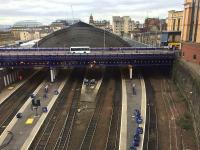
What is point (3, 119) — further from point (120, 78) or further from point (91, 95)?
point (120, 78)

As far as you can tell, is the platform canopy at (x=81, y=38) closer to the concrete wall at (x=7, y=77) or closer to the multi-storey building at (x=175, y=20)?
the multi-storey building at (x=175, y=20)

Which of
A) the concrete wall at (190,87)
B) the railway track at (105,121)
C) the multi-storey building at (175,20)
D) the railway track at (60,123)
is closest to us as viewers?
the railway track at (105,121)

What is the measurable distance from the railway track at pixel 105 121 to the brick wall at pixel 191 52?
59.2 feet

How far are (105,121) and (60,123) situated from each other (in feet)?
26.2

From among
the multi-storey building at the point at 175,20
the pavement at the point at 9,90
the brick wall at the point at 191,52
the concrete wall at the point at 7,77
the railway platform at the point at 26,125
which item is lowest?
the railway platform at the point at 26,125

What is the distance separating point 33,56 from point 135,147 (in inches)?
1626

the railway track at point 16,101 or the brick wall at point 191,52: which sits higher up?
the brick wall at point 191,52

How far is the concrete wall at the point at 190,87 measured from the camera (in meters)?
39.9

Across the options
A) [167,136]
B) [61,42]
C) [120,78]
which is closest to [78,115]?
[167,136]

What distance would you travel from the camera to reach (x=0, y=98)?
57.1 meters

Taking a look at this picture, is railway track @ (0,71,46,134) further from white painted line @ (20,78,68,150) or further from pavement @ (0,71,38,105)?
white painted line @ (20,78,68,150)

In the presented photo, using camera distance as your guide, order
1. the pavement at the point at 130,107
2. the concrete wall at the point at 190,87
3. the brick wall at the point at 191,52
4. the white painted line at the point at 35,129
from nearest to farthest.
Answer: the white painted line at the point at 35,129 → the pavement at the point at 130,107 → the concrete wall at the point at 190,87 → the brick wall at the point at 191,52

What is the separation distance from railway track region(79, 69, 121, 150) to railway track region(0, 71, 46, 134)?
1531 centimetres

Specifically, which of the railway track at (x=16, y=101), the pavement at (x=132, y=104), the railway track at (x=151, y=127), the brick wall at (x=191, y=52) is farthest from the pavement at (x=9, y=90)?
the brick wall at (x=191, y=52)
